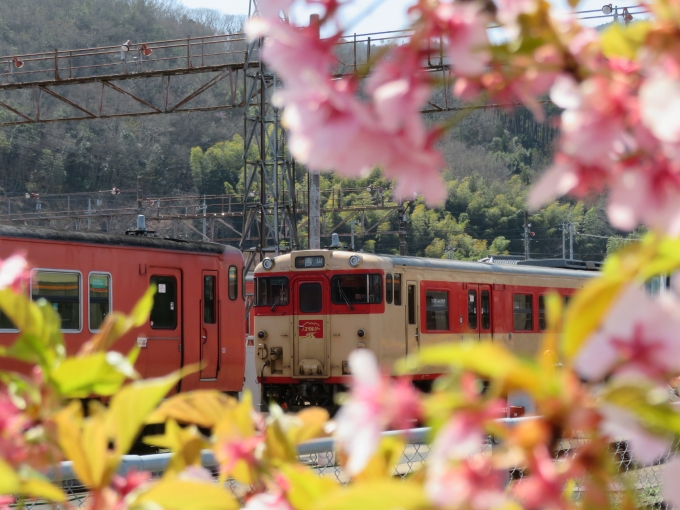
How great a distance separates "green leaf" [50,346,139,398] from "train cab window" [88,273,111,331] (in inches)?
426

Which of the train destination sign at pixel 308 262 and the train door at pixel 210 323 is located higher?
the train destination sign at pixel 308 262

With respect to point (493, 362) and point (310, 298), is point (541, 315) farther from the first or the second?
point (493, 362)

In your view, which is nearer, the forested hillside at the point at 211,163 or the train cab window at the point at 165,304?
the train cab window at the point at 165,304

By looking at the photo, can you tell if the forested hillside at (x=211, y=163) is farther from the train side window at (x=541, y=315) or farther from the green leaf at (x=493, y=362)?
the green leaf at (x=493, y=362)

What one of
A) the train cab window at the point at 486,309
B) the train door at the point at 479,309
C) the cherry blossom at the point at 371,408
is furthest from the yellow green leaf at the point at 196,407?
the train cab window at the point at 486,309

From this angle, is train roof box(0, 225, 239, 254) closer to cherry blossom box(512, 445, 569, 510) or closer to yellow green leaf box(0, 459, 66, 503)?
yellow green leaf box(0, 459, 66, 503)

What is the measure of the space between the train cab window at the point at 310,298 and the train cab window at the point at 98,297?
486cm

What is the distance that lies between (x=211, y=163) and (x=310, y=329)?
3333 inches

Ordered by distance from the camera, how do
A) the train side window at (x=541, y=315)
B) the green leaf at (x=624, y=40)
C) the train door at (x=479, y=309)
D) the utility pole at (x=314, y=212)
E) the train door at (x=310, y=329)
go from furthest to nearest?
the utility pole at (x=314, y=212) < the train side window at (x=541, y=315) < the train door at (x=479, y=309) < the train door at (x=310, y=329) < the green leaf at (x=624, y=40)

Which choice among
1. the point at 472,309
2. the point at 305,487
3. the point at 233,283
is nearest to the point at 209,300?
the point at 233,283

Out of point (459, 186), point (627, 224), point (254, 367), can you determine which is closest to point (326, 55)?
point (627, 224)

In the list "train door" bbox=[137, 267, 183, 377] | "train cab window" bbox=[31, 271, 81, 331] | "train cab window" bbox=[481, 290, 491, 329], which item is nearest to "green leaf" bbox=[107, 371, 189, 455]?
"train cab window" bbox=[31, 271, 81, 331]

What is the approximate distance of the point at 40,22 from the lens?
120m

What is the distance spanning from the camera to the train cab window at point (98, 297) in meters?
11.4
